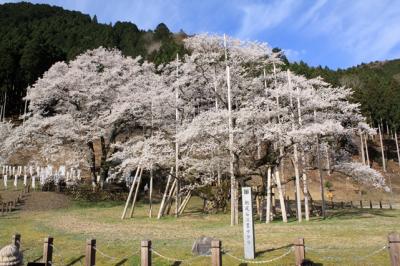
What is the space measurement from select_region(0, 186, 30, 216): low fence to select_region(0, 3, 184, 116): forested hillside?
1243 inches

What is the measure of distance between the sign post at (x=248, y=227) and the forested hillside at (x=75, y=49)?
47.2 meters

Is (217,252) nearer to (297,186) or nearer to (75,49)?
(297,186)

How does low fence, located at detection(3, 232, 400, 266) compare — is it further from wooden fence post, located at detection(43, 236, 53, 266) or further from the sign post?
→ the sign post

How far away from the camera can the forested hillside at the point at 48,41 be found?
57.2m

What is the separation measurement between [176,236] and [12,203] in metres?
15.8

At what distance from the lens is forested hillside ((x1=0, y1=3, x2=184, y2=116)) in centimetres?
5716

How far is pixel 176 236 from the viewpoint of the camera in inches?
579

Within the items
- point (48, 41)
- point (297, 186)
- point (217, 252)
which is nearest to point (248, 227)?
point (217, 252)

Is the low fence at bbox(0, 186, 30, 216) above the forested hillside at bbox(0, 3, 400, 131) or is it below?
below

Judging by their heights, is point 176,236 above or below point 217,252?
below

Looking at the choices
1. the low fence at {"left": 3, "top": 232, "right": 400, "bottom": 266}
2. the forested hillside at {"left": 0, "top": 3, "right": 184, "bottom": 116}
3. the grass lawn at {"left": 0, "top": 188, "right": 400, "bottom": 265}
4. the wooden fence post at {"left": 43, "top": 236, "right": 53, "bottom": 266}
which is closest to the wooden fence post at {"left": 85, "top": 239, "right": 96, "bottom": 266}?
the low fence at {"left": 3, "top": 232, "right": 400, "bottom": 266}

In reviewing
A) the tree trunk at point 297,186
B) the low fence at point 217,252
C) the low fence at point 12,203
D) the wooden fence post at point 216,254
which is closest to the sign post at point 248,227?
the low fence at point 217,252

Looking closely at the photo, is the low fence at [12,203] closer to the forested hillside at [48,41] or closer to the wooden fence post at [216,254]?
the wooden fence post at [216,254]

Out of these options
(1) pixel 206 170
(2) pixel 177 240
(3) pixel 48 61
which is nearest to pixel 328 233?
(2) pixel 177 240
